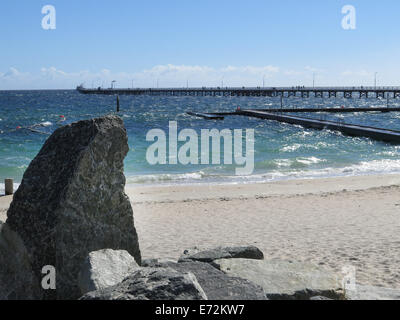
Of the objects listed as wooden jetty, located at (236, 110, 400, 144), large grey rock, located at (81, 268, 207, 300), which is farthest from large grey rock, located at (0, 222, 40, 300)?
wooden jetty, located at (236, 110, 400, 144)

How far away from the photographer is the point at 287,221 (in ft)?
35.4

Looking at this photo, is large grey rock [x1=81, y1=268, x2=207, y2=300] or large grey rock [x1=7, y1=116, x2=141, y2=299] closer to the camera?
large grey rock [x1=81, y1=268, x2=207, y2=300]

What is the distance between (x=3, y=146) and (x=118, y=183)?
28.6 m

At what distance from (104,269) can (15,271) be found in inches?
33.9

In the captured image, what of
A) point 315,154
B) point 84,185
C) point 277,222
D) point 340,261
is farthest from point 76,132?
point 315,154

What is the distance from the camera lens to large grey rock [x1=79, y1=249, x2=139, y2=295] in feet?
14.7

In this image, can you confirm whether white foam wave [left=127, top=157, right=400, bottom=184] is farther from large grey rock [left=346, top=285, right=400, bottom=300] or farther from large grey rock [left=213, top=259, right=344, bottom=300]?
large grey rock [left=213, top=259, right=344, bottom=300]

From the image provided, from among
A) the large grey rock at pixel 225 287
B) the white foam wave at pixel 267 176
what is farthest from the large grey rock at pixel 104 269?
the white foam wave at pixel 267 176

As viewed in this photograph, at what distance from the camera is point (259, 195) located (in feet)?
49.6

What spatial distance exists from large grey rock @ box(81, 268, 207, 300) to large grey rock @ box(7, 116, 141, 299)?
1.24 meters

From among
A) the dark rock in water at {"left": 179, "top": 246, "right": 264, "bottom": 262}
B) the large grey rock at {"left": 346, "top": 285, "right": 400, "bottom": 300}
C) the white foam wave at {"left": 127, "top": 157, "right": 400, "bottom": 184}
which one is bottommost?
the white foam wave at {"left": 127, "top": 157, "right": 400, "bottom": 184}

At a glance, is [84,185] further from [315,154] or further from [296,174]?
[315,154]

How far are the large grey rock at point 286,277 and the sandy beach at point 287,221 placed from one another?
53.3 inches
